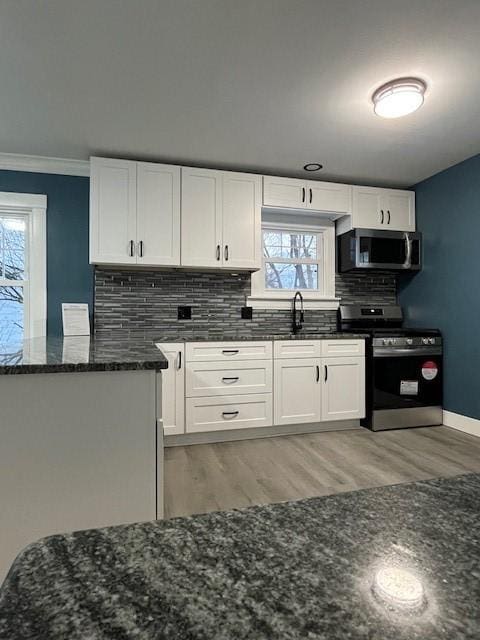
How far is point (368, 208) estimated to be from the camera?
12.5 ft

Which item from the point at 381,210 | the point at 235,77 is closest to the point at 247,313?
the point at 381,210

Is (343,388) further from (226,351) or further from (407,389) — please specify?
(226,351)

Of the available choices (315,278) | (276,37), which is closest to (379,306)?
(315,278)

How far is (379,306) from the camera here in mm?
4141

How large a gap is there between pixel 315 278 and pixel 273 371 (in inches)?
51.2

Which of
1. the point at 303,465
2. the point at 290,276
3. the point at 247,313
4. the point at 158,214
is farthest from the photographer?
the point at 290,276

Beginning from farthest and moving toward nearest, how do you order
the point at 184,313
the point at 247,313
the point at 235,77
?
the point at 247,313 → the point at 184,313 → the point at 235,77

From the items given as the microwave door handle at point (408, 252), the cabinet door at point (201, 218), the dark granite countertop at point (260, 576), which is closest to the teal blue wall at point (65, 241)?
the cabinet door at point (201, 218)

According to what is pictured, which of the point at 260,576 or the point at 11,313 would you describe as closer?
the point at 260,576

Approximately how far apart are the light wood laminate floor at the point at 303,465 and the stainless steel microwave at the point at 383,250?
1.58m

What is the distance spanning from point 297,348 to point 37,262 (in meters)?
2.39

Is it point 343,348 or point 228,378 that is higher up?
point 343,348

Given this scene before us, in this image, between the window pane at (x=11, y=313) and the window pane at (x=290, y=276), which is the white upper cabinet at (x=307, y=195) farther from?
the window pane at (x=11, y=313)

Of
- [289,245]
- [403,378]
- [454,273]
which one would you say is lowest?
[403,378]
